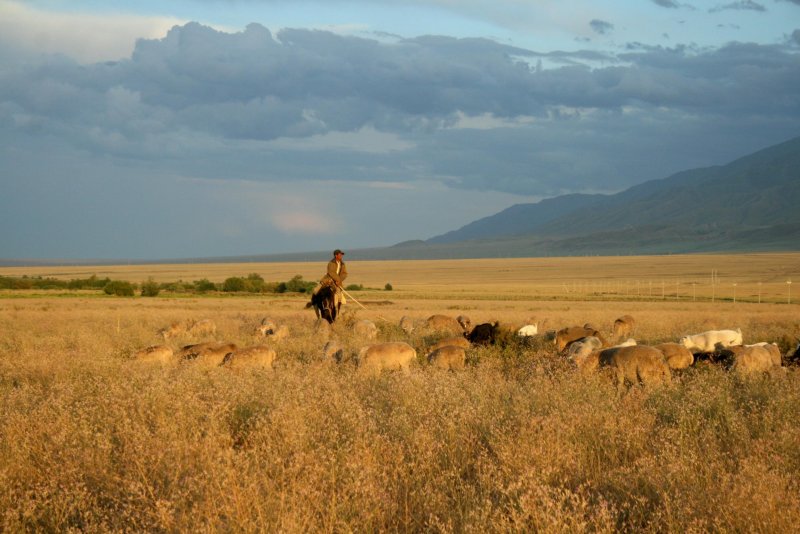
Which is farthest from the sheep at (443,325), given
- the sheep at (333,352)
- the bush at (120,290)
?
the bush at (120,290)

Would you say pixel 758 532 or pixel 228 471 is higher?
pixel 228 471

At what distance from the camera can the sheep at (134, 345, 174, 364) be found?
14862 mm

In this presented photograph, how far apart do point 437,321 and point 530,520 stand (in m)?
18.2

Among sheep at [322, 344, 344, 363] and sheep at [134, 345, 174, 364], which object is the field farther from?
sheep at [134, 345, 174, 364]

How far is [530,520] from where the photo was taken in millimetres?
5457

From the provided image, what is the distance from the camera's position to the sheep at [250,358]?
13.9m

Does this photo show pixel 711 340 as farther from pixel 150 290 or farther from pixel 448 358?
pixel 150 290

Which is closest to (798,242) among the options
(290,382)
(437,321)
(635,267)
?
(635,267)

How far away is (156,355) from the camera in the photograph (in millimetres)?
15148

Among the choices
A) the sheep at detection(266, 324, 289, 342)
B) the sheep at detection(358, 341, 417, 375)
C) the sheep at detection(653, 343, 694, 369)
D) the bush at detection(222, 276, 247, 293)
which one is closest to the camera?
the sheep at detection(653, 343, 694, 369)

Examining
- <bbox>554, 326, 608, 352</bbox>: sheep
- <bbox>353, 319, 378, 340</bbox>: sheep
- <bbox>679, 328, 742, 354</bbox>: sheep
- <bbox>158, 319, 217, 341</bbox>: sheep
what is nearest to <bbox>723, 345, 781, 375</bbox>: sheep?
<bbox>679, 328, 742, 354</bbox>: sheep

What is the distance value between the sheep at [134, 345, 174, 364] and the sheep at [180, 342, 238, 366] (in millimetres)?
261

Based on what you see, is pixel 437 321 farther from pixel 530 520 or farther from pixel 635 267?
pixel 635 267

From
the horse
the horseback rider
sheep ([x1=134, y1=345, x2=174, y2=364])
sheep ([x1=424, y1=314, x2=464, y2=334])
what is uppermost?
the horseback rider
